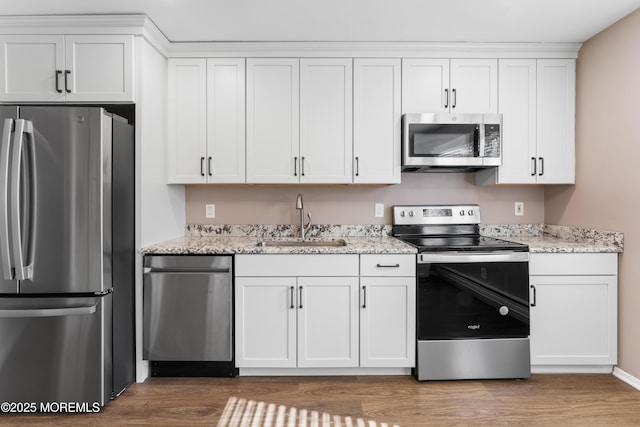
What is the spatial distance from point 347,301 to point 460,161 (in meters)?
1.30

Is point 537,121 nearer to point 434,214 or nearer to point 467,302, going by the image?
point 434,214

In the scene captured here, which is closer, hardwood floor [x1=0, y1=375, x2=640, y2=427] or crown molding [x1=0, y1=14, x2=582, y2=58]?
hardwood floor [x1=0, y1=375, x2=640, y2=427]

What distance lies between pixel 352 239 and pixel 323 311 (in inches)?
30.6

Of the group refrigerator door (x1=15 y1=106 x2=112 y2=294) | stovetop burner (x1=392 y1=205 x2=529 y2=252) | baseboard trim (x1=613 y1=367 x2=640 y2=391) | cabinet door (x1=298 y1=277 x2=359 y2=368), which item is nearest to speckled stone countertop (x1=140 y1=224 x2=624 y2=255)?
stovetop burner (x1=392 y1=205 x2=529 y2=252)

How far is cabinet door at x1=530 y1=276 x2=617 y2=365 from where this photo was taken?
8.61 ft

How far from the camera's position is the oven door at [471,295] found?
8.37 feet

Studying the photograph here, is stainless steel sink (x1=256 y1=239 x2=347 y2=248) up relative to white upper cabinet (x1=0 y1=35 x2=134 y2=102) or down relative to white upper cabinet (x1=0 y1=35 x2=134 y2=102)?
down

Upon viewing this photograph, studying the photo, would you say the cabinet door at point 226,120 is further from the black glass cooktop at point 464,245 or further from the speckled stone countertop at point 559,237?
the speckled stone countertop at point 559,237

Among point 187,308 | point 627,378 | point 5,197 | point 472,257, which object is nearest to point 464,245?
point 472,257

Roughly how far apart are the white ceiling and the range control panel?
127 centimetres

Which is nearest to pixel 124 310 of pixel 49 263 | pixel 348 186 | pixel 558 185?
pixel 49 263

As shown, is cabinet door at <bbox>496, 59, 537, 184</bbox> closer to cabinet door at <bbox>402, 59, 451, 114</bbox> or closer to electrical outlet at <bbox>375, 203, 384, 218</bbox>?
cabinet door at <bbox>402, 59, 451, 114</bbox>

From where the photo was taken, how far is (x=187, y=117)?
9.68 feet

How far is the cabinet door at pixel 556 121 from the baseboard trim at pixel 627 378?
1.34 meters
